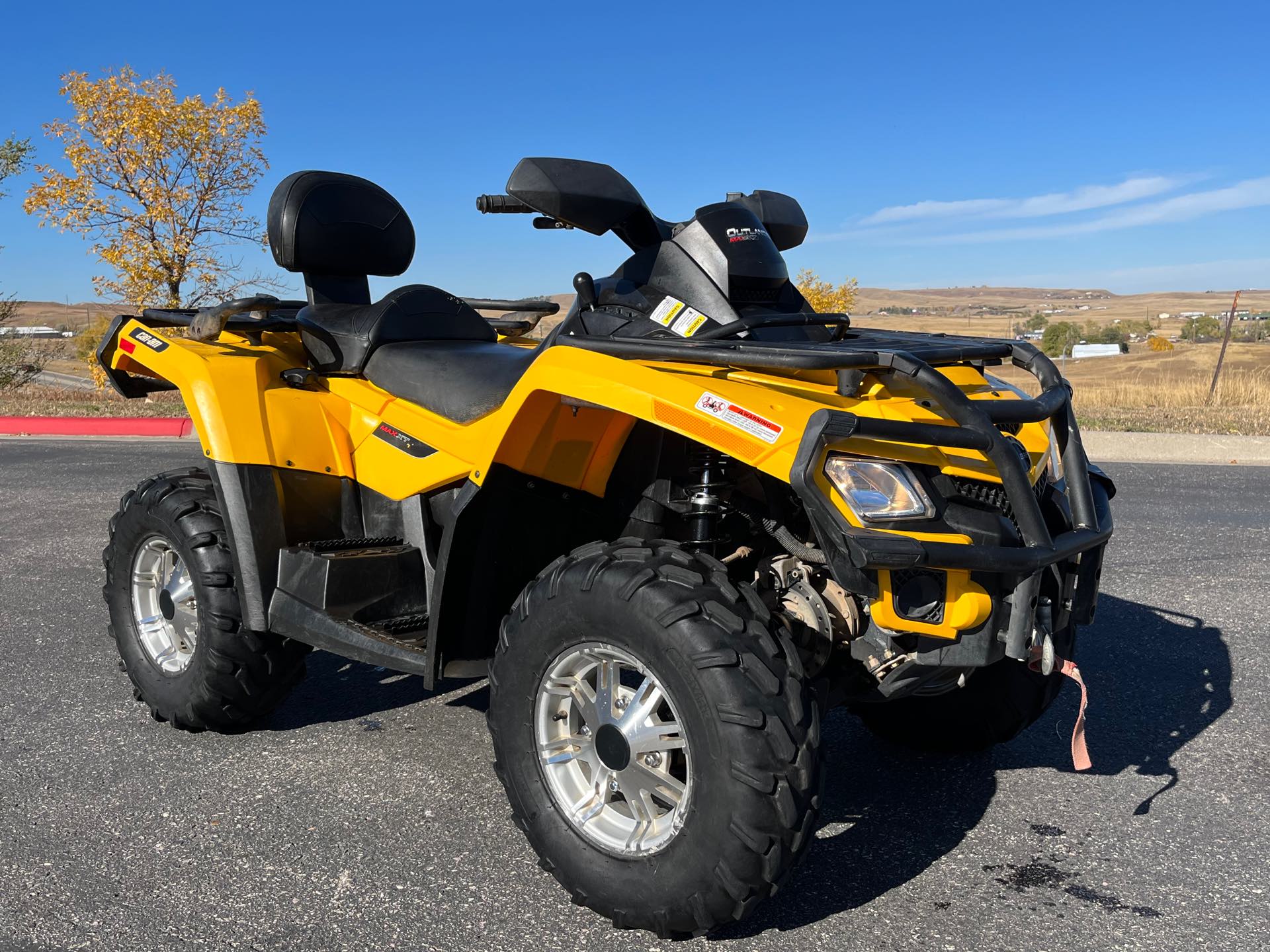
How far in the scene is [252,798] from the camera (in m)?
3.65

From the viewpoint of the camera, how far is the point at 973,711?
3.82 meters

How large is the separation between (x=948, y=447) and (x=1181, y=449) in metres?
10.9

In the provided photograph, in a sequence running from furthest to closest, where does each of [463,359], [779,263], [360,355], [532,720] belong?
[360,355]
[463,359]
[779,263]
[532,720]

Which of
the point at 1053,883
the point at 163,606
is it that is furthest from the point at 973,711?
the point at 163,606

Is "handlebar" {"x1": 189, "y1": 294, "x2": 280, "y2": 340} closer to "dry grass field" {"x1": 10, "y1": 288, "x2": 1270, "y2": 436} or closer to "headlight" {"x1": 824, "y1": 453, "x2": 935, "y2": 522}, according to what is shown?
"headlight" {"x1": 824, "y1": 453, "x2": 935, "y2": 522}

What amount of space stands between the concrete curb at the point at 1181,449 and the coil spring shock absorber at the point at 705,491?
982cm

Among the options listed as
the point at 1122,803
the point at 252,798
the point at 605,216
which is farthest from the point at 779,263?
the point at 252,798

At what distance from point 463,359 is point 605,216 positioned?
0.78 meters

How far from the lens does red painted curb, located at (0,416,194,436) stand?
14.6 m

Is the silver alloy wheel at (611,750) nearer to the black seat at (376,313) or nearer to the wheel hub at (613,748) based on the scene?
the wheel hub at (613,748)

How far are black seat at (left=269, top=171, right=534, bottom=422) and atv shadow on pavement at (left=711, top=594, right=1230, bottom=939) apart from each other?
1.65 metres

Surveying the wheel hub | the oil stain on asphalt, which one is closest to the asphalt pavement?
the oil stain on asphalt

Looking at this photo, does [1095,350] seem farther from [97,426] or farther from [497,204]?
[497,204]

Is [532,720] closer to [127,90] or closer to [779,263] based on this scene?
[779,263]
